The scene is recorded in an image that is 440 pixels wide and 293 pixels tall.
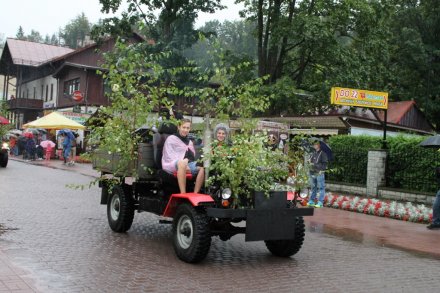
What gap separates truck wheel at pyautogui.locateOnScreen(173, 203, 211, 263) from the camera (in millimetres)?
6414

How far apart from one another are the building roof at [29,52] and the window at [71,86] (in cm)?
739

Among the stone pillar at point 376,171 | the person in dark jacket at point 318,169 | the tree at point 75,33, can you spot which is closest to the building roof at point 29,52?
the stone pillar at point 376,171

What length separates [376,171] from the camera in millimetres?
16594

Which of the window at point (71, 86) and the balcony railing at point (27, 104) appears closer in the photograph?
the window at point (71, 86)

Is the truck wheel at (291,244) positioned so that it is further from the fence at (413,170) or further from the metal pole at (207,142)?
the fence at (413,170)

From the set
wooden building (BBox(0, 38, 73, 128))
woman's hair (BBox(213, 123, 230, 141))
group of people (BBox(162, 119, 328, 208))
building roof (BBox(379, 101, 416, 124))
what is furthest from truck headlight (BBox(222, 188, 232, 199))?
wooden building (BBox(0, 38, 73, 128))

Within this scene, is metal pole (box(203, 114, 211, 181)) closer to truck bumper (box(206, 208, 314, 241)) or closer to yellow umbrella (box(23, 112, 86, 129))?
truck bumper (box(206, 208, 314, 241))

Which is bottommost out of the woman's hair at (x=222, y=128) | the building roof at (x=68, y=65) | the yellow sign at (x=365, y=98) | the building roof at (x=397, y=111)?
the woman's hair at (x=222, y=128)

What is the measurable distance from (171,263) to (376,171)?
1153 cm

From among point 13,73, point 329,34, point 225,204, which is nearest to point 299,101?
point 329,34

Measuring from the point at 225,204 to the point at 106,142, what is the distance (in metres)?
2.58

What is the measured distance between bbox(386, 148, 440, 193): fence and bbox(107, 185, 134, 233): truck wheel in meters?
10.2

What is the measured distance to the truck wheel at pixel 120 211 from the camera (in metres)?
8.41

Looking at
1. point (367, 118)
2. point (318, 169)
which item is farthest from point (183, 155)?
point (367, 118)
